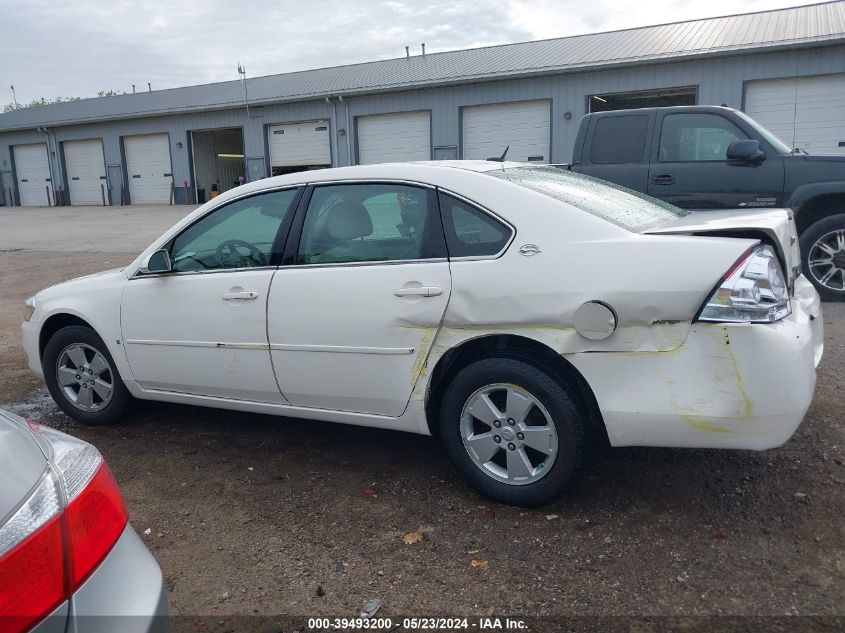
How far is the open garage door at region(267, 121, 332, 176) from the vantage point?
24.8 m

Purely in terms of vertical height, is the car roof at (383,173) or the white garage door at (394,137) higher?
the white garage door at (394,137)

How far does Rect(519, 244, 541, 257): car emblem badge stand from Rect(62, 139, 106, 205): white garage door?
1270 inches

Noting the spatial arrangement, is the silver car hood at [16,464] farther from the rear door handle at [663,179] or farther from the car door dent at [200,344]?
the rear door handle at [663,179]

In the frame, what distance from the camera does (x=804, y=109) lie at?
16984mm

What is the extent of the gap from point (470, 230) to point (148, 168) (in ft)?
97.8

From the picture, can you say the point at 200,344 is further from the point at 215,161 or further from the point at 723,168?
the point at 215,161

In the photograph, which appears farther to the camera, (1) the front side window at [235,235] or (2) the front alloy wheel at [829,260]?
(2) the front alloy wheel at [829,260]

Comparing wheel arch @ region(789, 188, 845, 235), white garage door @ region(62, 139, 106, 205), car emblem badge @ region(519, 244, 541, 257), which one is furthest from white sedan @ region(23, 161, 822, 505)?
white garage door @ region(62, 139, 106, 205)

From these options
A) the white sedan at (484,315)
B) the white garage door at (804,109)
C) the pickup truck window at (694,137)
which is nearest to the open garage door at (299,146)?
the white garage door at (804,109)

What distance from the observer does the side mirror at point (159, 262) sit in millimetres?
4168

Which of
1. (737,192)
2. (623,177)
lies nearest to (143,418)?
(623,177)

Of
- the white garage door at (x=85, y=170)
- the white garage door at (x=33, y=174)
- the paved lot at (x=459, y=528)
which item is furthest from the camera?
the white garage door at (x=33, y=174)

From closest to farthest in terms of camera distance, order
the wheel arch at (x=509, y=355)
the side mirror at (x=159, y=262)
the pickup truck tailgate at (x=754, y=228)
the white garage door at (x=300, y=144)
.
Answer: the pickup truck tailgate at (x=754, y=228) < the wheel arch at (x=509, y=355) < the side mirror at (x=159, y=262) < the white garage door at (x=300, y=144)

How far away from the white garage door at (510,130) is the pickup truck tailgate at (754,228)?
1728 cm
